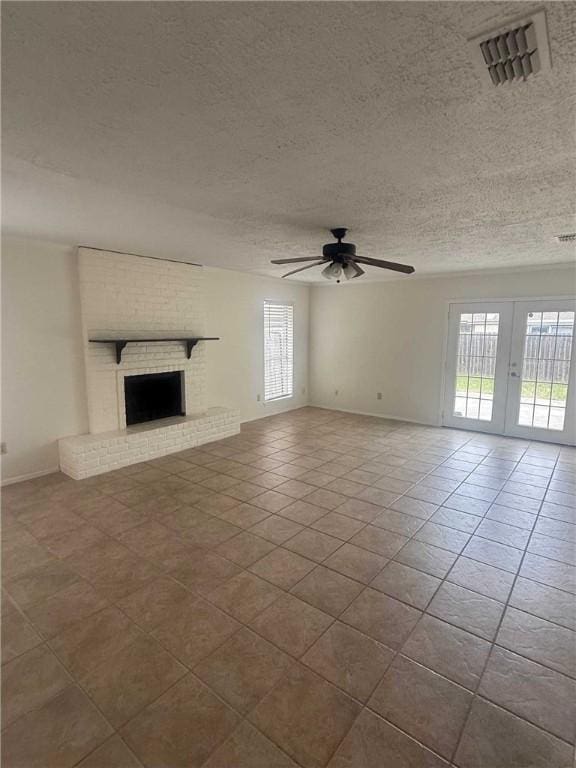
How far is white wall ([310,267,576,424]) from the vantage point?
230 inches

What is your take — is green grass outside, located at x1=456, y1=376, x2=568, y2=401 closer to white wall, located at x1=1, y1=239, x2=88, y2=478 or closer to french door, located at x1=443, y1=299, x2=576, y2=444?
french door, located at x1=443, y1=299, x2=576, y2=444

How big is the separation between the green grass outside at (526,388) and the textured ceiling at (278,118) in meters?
2.88

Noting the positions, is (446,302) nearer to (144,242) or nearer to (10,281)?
Answer: (144,242)

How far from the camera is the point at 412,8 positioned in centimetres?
106

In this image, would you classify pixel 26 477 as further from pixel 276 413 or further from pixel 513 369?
pixel 513 369

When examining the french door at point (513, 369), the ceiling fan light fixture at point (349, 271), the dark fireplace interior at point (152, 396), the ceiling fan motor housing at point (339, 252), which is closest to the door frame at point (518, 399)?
the french door at point (513, 369)

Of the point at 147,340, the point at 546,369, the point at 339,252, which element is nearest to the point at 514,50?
the point at 339,252

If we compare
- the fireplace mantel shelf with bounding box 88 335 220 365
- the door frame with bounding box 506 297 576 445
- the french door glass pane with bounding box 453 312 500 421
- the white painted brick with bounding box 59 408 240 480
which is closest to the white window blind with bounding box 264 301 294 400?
the fireplace mantel shelf with bounding box 88 335 220 365

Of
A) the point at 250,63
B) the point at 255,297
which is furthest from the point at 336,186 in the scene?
the point at 255,297

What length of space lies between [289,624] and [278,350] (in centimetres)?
546

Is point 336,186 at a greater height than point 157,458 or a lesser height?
greater

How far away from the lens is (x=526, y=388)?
562 cm

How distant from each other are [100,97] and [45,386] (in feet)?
11.7

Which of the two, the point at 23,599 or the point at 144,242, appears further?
the point at 144,242
